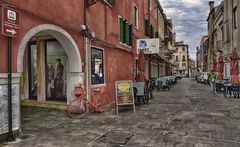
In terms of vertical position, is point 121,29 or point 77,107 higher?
point 121,29

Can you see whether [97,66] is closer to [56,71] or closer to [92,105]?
[56,71]

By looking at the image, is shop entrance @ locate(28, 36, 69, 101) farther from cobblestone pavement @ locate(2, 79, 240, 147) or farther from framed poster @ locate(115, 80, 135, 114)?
framed poster @ locate(115, 80, 135, 114)

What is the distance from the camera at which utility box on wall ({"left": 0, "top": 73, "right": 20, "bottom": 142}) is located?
5695 millimetres

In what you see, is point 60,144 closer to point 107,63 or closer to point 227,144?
point 227,144

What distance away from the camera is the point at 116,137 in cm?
605

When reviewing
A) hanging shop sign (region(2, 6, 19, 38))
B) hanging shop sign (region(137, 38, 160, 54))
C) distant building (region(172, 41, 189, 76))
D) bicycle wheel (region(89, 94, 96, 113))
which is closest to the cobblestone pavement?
bicycle wheel (region(89, 94, 96, 113))

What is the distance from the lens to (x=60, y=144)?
18.1 feet

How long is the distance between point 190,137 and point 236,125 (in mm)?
2171

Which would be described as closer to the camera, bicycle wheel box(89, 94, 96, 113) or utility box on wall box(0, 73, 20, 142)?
utility box on wall box(0, 73, 20, 142)

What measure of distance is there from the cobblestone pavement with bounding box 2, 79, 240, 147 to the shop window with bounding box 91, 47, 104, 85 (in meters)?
2.15

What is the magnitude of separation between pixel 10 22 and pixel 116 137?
381cm

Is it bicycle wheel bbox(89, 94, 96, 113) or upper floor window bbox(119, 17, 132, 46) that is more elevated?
upper floor window bbox(119, 17, 132, 46)

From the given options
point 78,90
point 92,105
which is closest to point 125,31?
point 92,105

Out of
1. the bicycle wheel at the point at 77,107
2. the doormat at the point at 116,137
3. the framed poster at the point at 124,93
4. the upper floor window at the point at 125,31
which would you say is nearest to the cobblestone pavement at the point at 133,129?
the doormat at the point at 116,137
